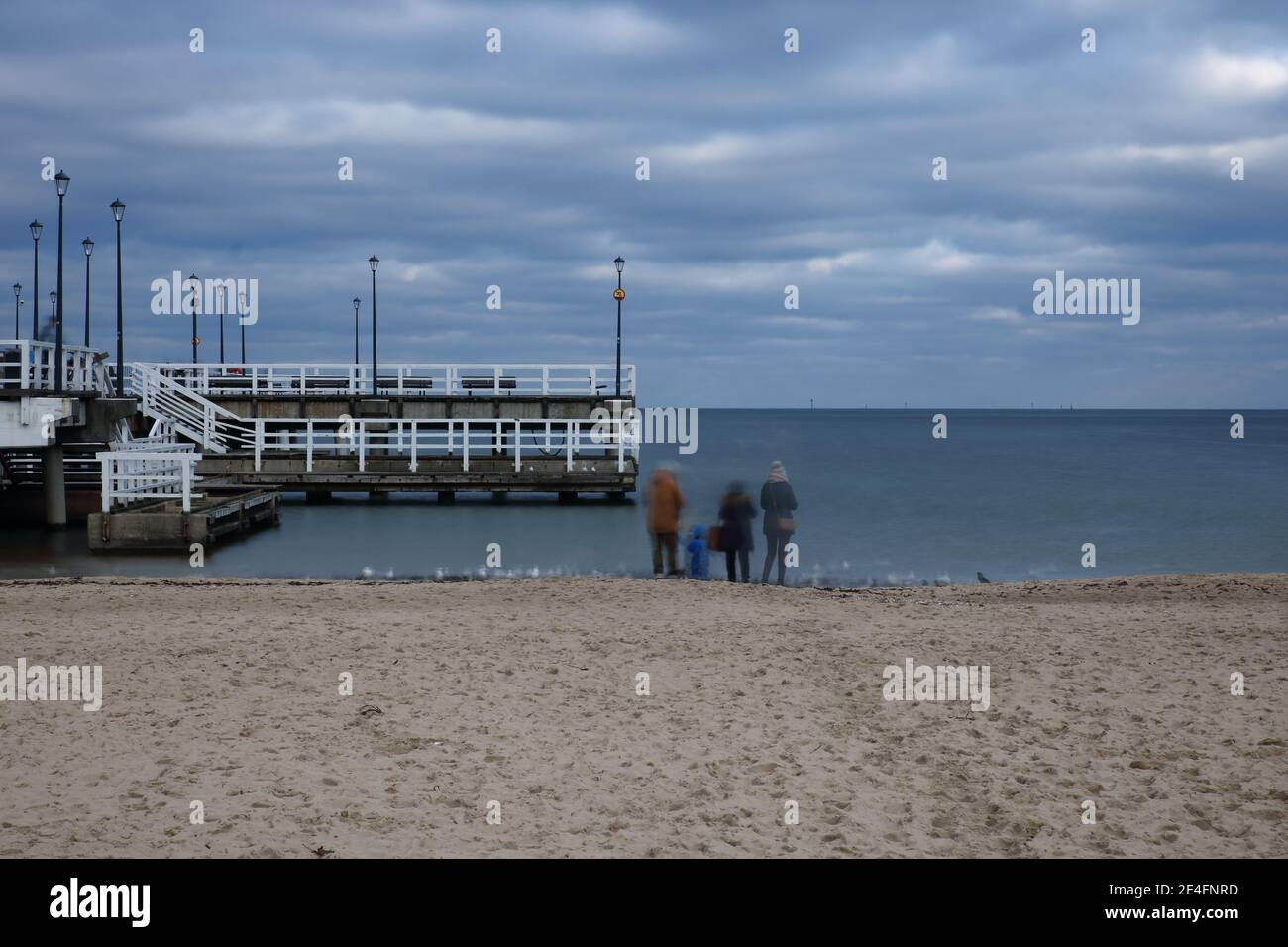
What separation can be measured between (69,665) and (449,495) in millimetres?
26833

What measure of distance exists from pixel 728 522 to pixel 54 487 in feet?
58.6

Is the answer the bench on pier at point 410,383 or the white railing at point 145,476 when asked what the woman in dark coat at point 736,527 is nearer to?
the white railing at point 145,476

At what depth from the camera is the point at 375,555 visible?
24.0 meters

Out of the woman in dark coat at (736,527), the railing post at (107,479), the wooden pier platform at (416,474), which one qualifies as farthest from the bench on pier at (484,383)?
the woman in dark coat at (736,527)

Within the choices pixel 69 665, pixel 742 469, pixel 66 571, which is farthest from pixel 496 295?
pixel 742 469

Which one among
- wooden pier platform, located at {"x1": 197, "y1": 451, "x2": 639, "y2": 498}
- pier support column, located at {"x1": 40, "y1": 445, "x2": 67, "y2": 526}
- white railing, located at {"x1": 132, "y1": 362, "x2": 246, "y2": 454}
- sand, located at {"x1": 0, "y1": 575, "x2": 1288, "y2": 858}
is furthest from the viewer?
white railing, located at {"x1": 132, "y1": 362, "x2": 246, "y2": 454}

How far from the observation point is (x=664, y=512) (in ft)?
52.9

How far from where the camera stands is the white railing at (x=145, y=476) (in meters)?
22.7

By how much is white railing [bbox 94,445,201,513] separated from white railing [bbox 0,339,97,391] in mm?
2321

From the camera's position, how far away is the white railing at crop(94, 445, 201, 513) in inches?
895

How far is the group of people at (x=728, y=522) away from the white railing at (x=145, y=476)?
1097 centimetres

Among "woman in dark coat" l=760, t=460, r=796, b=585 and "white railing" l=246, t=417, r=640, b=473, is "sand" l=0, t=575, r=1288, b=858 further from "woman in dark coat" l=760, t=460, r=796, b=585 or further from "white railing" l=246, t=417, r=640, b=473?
"white railing" l=246, t=417, r=640, b=473

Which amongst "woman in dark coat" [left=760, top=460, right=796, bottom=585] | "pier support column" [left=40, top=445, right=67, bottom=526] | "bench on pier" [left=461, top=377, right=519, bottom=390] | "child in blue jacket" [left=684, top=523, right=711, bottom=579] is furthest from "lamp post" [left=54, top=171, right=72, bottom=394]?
"bench on pier" [left=461, top=377, right=519, bottom=390]
